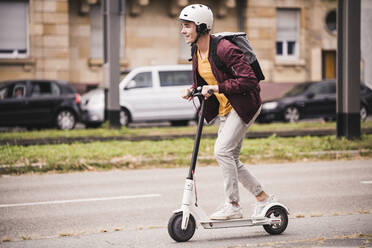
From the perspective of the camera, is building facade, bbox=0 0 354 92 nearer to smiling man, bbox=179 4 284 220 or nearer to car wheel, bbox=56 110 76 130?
car wheel, bbox=56 110 76 130

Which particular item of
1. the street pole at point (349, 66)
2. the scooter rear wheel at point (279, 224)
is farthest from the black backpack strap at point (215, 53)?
the street pole at point (349, 66)

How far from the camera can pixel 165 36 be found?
28.4 metres

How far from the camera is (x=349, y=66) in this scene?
44.7 ft

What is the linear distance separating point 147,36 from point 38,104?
955 centimetres

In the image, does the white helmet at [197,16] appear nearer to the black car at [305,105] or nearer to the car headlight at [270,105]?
the black car at [305,105]

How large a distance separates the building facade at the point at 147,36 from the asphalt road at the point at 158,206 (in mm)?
16181

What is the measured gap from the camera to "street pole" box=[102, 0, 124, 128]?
16047mm

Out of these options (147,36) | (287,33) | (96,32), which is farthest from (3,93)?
(287,33)

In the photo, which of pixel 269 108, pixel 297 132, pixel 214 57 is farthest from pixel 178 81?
pixel 214 57

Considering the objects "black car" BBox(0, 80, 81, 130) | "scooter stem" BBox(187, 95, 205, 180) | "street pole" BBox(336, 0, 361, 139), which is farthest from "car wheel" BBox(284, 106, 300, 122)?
"scooter stem" BBox(187, 95, 205, 180)

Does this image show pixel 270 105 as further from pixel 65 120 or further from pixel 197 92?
pixel 197 92

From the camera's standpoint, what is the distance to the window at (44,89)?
19.5 metres

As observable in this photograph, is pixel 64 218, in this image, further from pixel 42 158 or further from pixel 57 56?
pixel 57 56

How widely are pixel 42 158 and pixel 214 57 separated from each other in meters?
6.33
